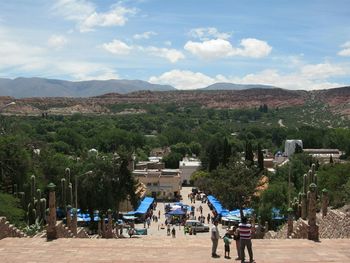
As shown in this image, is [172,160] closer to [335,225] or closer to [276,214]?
[276,214]

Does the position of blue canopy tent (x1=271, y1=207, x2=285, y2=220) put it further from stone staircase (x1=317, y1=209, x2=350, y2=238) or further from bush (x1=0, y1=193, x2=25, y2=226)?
bush (x1=0, y1=193, x2=25, y2=226)

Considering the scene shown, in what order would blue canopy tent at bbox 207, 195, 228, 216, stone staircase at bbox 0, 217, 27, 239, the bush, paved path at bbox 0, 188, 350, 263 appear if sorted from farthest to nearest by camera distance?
blue canopy tent at bbox 207, 195, 228, 216 < the bush < stone staircase at bbox 0, 217, 27, 239 < paved path at bbox 0, 188, 350, 263

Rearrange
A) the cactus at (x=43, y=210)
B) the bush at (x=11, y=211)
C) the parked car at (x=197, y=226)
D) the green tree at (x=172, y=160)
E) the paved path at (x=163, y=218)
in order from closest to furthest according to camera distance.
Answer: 1. the bush at (x=11, y=211)
2. the cactus at (x=43, y=210)
3. the paved path at (x=163, y=218)
4. the parked car at (x=197, y=226)
5. the green tree at (x=172, y=160)

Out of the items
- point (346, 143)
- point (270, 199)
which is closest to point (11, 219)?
point (270, 199)

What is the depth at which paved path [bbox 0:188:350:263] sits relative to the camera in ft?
51.9

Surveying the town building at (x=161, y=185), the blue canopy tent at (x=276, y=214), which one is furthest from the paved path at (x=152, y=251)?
the town building at (x=161, y=185)

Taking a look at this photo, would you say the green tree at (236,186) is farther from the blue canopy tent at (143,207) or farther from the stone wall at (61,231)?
the stone wall at (61,231)

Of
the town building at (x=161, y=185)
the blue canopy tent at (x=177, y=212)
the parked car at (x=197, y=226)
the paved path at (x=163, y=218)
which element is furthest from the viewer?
the town building at (x=161, y=185)

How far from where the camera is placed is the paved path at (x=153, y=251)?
1581 cm

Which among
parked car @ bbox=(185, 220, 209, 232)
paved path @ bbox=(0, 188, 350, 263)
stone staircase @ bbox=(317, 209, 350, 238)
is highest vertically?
paved path @ bbox=(0, 188, 350, 263)

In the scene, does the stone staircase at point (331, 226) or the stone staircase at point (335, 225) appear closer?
the stone staircase at point (331, 226)

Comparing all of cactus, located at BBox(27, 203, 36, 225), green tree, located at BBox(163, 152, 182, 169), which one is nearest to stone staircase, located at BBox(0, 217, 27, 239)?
cactus, located at BBox(27, 203, 36, 225)

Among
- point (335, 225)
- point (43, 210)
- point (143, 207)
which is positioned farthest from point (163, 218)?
point (335, 225)

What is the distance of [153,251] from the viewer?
56.4ft
